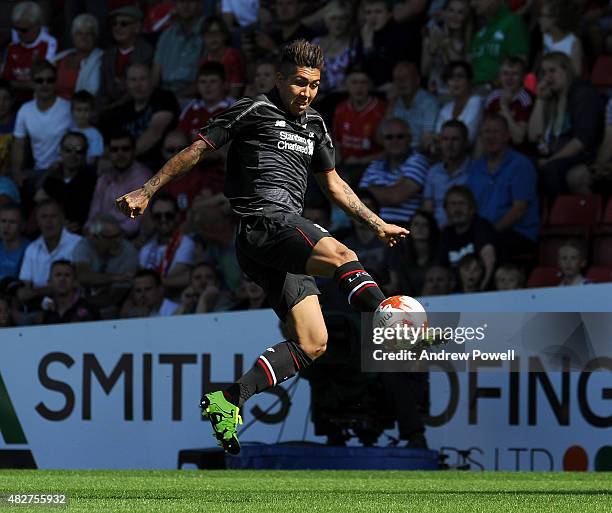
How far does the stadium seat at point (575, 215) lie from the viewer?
1338cm

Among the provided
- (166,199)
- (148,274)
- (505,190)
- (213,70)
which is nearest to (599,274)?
(505,190)

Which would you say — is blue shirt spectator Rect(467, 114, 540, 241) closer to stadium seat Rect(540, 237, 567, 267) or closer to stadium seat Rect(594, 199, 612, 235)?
stadium seat Rect(540, 237, 567, 267)

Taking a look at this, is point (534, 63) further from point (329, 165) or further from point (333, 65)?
point (329, 165)

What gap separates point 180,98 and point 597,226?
5498mm

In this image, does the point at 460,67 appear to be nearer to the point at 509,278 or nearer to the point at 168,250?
the point at 509,278

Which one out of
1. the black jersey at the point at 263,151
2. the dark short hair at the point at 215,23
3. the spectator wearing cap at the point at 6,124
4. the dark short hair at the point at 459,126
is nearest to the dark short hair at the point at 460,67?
the dark short hair at the point at 459,126

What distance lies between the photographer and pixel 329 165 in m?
8.59

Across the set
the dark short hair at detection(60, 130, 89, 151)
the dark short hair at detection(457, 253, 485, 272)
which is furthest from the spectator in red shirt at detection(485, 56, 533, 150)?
the dark short hair at detection(60, 130, 89, 151)

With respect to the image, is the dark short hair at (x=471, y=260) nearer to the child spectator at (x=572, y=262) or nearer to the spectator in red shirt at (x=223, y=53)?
the child spectator at (x=572, y=262)

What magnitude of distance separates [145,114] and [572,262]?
574 centimetres

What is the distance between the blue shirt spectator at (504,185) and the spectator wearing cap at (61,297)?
417 cm

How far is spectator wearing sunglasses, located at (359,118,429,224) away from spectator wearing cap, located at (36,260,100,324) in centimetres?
316

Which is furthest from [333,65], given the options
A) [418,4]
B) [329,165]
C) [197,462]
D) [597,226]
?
[329,165]

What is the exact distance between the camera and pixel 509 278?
511 inches
